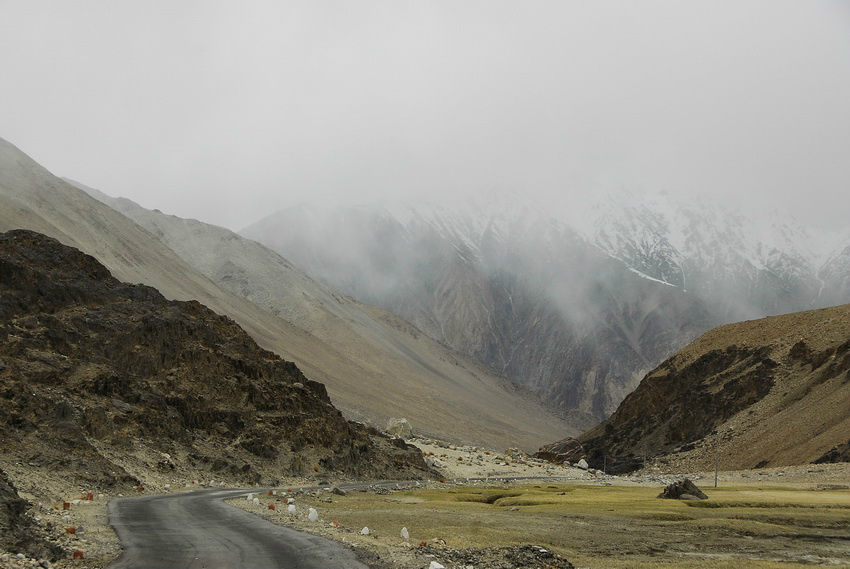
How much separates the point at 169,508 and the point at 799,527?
3165 centimetres

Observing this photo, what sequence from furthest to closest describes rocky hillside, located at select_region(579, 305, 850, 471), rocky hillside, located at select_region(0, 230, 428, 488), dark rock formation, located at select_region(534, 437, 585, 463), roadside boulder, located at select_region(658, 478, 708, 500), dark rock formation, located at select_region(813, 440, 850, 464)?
dark rock formation, located at select_region(534, 437, 585, 463) < rocky hillside, located at select_region(579, 305, 850, 471) < dark rock formation, located at select_region(813, 440, 850, 464) < roadside boulder, located at select_region(658, 478, 708, 500) < rocky hillside, located at select_region(0, 230, 428, 488)

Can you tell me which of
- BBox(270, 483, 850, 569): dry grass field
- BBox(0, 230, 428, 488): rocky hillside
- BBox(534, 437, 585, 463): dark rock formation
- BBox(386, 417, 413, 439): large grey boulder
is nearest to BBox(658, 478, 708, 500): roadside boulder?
BBox(270, 483, 850, 569): dry grass field

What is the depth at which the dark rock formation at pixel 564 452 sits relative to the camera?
142 metres

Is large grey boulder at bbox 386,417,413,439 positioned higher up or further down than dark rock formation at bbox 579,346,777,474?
further down

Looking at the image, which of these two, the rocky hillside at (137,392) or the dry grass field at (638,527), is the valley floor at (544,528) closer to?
the dry grass field at (638,527)

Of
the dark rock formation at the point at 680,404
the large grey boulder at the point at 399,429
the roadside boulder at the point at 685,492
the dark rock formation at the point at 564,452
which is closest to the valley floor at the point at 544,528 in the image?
the roadside boulder at the point at 685,492

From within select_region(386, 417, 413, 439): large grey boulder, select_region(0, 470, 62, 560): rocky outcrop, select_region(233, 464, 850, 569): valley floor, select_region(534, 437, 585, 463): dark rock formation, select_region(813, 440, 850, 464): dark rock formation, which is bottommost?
select_region(386, 417, 413, 439): large grey boulder

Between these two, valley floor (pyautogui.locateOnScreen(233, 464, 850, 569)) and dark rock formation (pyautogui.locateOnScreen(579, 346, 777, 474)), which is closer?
valley floor (pyautogui.locateOnScreen(233, 464, 850, 569))

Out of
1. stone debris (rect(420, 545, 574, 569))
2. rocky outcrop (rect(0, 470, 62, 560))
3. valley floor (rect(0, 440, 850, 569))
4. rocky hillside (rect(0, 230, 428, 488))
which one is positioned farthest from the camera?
rocky hillside (rect(0, 230, 428, 488))

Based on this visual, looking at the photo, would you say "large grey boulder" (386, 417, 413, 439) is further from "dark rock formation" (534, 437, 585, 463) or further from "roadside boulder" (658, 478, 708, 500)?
"roadside boulder" (658, 478, 708, 500)

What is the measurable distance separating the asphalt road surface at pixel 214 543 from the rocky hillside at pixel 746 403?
70.3m

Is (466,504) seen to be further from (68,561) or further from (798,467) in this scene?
(798,467)

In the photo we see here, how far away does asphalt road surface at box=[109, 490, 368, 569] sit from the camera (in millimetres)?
18688

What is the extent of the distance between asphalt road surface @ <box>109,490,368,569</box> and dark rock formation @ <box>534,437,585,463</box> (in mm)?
118484
